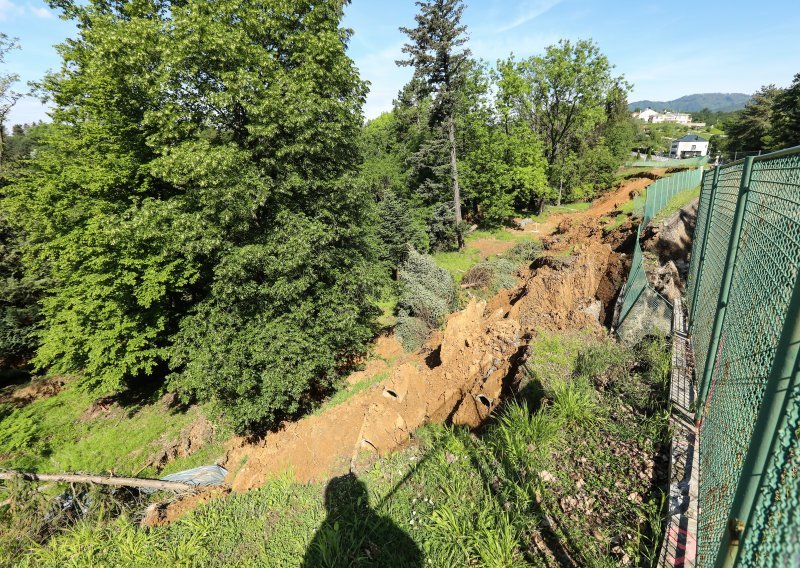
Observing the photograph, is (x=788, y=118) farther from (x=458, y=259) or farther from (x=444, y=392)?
(x=444, y=392)

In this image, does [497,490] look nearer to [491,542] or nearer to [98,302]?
[491,542]

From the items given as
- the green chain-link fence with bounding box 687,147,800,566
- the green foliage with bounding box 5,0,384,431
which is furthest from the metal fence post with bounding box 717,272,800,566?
the green foliage with bounding box 5,0,384,431

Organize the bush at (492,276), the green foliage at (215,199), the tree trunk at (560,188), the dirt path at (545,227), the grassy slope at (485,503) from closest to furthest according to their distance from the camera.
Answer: the grassy slope at (485,503), the green foliage at (215,199), the bush at (492,276), the dirt path at (545,227), the tree trunk at (560,188)

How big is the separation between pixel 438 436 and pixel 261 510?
3.45 meters

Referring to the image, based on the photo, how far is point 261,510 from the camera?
243 inches

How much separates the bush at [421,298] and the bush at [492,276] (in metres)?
1.29

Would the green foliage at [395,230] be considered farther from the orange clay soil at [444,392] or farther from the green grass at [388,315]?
the orange clay soil at [444,392]

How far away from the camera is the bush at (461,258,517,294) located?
1678cm

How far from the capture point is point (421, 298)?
15.6 meters

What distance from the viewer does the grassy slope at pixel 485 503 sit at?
3.85 meters

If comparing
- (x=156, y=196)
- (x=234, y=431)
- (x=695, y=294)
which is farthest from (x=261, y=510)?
(x=156, y=196)

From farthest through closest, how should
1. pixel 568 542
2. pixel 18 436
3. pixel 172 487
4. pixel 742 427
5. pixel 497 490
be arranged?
pixel 18 436
pixel 172 487
pixel 497 490
pixel 568 542
pixel 742 427

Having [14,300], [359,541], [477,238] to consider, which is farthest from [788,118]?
[14,300]

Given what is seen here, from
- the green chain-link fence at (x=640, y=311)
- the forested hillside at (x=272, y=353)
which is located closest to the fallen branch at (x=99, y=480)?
the forested hillside at (x=272, y=353)
